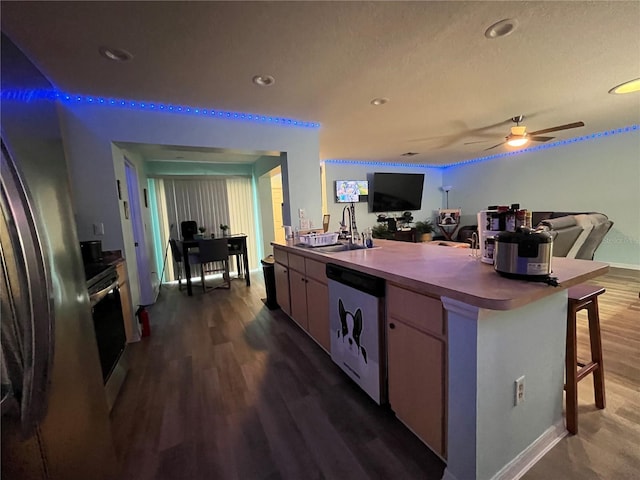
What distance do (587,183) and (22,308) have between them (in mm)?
7145

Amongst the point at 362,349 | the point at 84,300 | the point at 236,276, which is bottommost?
the point at 236,276

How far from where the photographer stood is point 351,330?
1746 mm

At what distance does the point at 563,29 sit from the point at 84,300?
2.95 metres

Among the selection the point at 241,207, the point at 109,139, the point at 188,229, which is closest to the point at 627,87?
the point at 109,139

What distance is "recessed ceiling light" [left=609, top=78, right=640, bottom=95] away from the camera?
8.38 feet

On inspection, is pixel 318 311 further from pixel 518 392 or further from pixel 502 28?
pixel 502 28

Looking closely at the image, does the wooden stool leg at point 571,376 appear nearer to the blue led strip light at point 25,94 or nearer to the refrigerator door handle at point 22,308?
the refrigerator door handle at point 22,308

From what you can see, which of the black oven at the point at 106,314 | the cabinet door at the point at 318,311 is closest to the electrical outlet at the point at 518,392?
the cabinet door at the point at 318,311

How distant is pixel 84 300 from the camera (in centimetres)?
100

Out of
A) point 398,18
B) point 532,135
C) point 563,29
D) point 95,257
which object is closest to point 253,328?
point 95,257

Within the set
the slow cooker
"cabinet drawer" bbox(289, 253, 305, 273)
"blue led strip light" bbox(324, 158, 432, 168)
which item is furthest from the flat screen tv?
the slow cooker

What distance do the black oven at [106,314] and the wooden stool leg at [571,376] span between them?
8.27 feet

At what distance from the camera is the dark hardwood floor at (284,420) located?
1.27m

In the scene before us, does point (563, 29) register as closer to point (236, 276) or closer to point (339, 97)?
point (339, 97)
